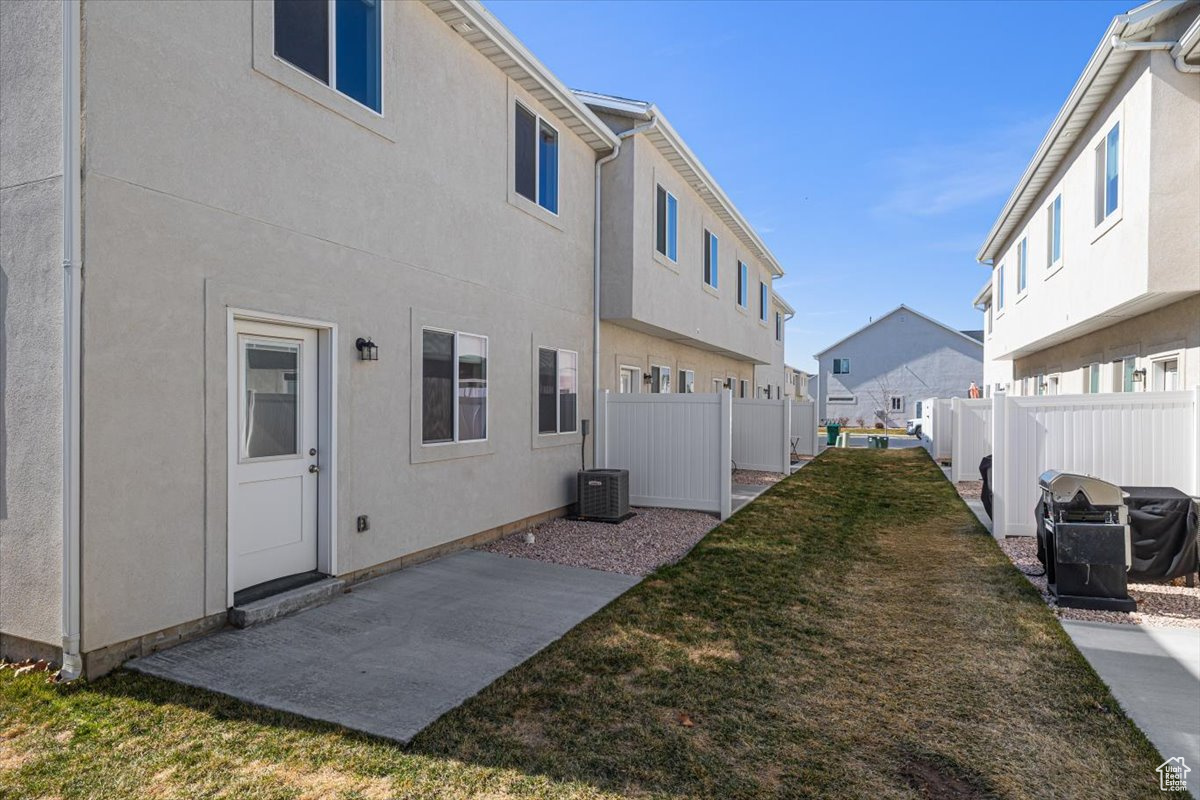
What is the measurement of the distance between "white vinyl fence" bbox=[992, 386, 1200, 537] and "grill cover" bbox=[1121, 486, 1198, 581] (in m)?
1.25

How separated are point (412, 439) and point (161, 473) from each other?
2590 mm

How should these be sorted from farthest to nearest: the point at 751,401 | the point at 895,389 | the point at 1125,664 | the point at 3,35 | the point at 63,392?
the point at 895,389 → the point at 751,401 → the point at 1125,664 → the point at 3,35 → the point at 63,392

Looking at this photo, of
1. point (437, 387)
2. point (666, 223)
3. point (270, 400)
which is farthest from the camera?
point (666, 223)

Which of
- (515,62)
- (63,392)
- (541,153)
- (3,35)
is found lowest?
(63,392)

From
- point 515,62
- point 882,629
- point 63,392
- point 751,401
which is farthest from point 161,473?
point 751,401

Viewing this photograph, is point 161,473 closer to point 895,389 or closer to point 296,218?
point 296,218

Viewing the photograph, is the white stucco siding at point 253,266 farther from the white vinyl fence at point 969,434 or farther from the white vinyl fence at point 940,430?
the white vinyl fence at point 940,430

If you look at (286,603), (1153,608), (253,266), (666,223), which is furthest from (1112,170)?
(286,603)

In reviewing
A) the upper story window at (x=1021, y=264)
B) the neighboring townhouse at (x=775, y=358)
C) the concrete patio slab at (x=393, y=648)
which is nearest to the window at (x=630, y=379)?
the concrete patio slab at (x=393, y=648)

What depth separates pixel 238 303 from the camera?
15.8ft

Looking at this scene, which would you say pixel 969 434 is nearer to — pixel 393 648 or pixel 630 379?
pixel 630 379

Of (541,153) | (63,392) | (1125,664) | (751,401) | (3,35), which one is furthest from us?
(751,401)

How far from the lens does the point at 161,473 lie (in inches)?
170

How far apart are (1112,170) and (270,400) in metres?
11.4
